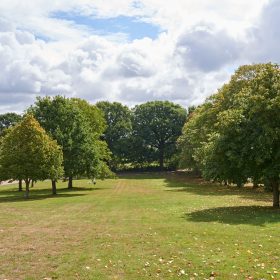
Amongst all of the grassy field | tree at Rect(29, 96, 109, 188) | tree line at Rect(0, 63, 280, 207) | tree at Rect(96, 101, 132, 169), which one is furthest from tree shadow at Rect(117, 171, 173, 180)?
the grassy field

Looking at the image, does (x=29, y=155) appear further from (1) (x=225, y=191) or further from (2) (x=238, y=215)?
(2) (x=238, y=215)

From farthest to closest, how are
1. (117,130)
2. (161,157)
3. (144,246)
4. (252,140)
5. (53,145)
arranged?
(161,157) → (117,130) → (53,145) → (252,140) → (144,246)

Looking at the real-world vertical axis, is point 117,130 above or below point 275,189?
above

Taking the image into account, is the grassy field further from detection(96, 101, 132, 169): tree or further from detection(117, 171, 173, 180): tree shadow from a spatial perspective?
detection(96, 101, 132, 169): tree

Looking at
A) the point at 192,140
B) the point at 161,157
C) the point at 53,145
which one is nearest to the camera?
the point at 53,145

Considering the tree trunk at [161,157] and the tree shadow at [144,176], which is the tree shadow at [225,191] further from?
Answer: the tree trunk at [161,157]

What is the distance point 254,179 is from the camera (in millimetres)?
25281

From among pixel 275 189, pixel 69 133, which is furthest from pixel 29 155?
pixel 275 189

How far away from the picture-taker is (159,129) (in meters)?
112

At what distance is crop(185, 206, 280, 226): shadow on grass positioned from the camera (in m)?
20.7

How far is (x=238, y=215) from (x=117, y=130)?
291 feet

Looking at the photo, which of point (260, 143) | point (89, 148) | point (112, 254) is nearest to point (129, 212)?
point (260, 143)

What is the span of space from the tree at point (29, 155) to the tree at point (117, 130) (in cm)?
6677

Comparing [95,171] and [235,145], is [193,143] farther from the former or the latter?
[235,145]
